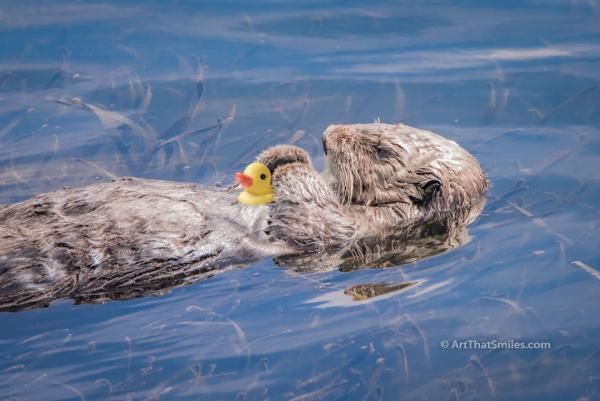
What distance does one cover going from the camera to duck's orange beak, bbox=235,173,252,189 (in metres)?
5.00

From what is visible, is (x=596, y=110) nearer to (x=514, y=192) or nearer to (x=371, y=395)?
(x=514, y=192)

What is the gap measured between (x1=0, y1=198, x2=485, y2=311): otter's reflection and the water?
0.07 metres

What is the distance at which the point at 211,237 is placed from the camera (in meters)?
4.85

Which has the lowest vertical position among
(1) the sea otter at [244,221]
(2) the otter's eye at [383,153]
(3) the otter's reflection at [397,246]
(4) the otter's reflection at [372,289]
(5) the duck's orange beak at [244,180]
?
(4) the otter's reflection at [372,289]

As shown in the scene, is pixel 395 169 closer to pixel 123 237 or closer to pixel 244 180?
pixel 244 180

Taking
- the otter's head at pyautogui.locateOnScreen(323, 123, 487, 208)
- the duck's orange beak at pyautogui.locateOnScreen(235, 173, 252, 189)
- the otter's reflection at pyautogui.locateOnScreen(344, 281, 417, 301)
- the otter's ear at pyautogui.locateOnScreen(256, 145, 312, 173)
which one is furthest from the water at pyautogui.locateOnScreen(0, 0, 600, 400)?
the otter's ear at pyautogui.locateOnScreen(256, 145, 312, 173)

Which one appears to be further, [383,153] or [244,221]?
[383,153]

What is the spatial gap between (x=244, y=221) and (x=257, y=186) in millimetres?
264

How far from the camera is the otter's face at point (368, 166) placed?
5336mm

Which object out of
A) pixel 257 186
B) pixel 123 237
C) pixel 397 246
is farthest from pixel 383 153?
pixel 123 237

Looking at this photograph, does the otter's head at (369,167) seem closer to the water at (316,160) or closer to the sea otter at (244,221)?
the sea otter at (244,221)

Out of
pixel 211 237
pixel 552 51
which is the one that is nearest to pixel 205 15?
pixel 552 51

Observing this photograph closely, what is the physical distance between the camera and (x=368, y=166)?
5348 millimetres

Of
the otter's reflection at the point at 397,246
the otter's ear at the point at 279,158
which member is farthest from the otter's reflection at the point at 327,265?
the otter's ear at the point at 279,158
